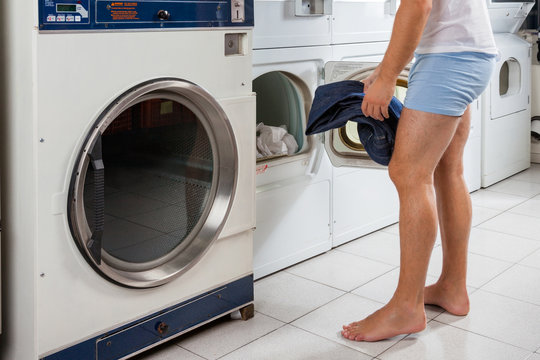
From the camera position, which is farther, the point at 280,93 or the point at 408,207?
the point at 280,93

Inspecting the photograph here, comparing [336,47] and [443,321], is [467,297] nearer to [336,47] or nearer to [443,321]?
[443,321]

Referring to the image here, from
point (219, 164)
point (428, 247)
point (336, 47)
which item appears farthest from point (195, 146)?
point (336, 47)

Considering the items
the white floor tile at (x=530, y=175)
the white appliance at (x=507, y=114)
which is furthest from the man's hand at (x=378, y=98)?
the white floor tile at (x=530, y=175)

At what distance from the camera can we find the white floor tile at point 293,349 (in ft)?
6.95

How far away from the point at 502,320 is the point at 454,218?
0.39 metres

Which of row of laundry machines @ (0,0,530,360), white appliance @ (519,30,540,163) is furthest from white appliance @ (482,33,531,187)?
row of laundry machines @ (0,0,530,360)

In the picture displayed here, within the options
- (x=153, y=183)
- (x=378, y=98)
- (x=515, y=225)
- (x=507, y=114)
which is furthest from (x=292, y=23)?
(x=507, y=114)

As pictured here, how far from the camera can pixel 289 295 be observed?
8.49 ft

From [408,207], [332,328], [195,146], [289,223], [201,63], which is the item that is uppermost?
[201,63]

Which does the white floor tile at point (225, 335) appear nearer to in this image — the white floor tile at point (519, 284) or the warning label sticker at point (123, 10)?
the white floor tile at point (519, 284)

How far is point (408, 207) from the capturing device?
2133mm

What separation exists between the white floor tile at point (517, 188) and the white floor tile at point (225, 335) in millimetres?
2255

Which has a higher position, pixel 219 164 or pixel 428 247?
pixel 219 164

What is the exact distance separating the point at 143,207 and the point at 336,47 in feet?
4.04
